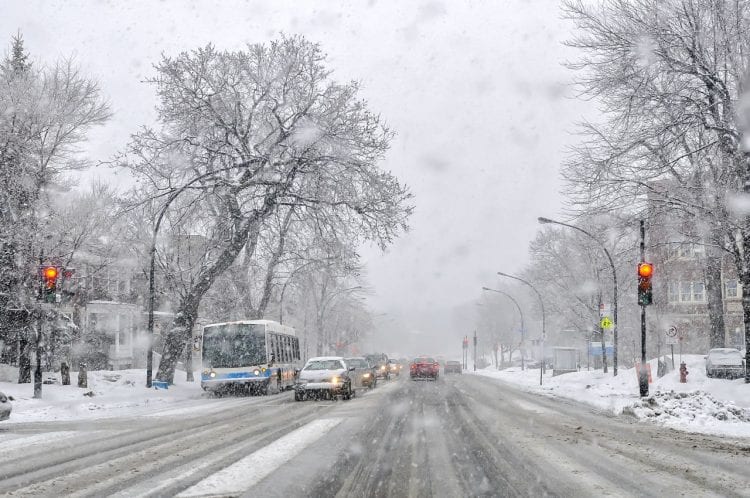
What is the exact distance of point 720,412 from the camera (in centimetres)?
1545

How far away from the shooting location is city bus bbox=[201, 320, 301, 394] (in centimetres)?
2555

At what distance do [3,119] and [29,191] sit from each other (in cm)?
260

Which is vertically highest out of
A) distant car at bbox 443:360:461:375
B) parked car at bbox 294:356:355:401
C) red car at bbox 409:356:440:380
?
parked car at bbox 294:356:355:401

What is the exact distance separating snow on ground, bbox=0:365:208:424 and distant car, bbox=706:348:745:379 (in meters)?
21.3

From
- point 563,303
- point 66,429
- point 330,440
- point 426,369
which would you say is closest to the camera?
point 330,440

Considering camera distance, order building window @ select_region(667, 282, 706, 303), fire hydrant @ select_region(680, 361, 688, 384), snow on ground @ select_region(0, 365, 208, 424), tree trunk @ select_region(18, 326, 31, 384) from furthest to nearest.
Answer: building window @ select_region(667, 282, 706, 303)
tree trunk @ select_region(18, 326, 31, 384)
fire hydrant @ select_region(680, 361, 688, 384)
snow on ground @ select_region(0, 365, 208, 424)

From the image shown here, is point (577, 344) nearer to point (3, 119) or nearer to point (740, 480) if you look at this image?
point (3, 119)

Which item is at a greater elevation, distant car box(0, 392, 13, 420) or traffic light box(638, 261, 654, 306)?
traffic light box(638, 261, 654, 306)

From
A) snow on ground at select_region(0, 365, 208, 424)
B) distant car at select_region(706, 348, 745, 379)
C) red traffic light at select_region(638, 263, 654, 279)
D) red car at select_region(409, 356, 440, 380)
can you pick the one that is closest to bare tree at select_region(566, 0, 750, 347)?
red traffic light at select_region(638, 263, 654, 279)

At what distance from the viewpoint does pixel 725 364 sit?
3016 centimetres

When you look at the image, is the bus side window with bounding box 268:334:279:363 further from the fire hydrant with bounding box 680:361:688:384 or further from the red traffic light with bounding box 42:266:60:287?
the fire hydrant with bounding box 680:361:688:384

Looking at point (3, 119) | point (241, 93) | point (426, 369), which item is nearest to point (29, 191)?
point (3, 119)

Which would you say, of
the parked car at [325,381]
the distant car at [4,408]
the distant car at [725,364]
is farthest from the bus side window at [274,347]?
the distant car at [725,364]

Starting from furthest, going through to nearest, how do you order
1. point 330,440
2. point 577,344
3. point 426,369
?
point 577,344 → point 426,369 → point 330,440
